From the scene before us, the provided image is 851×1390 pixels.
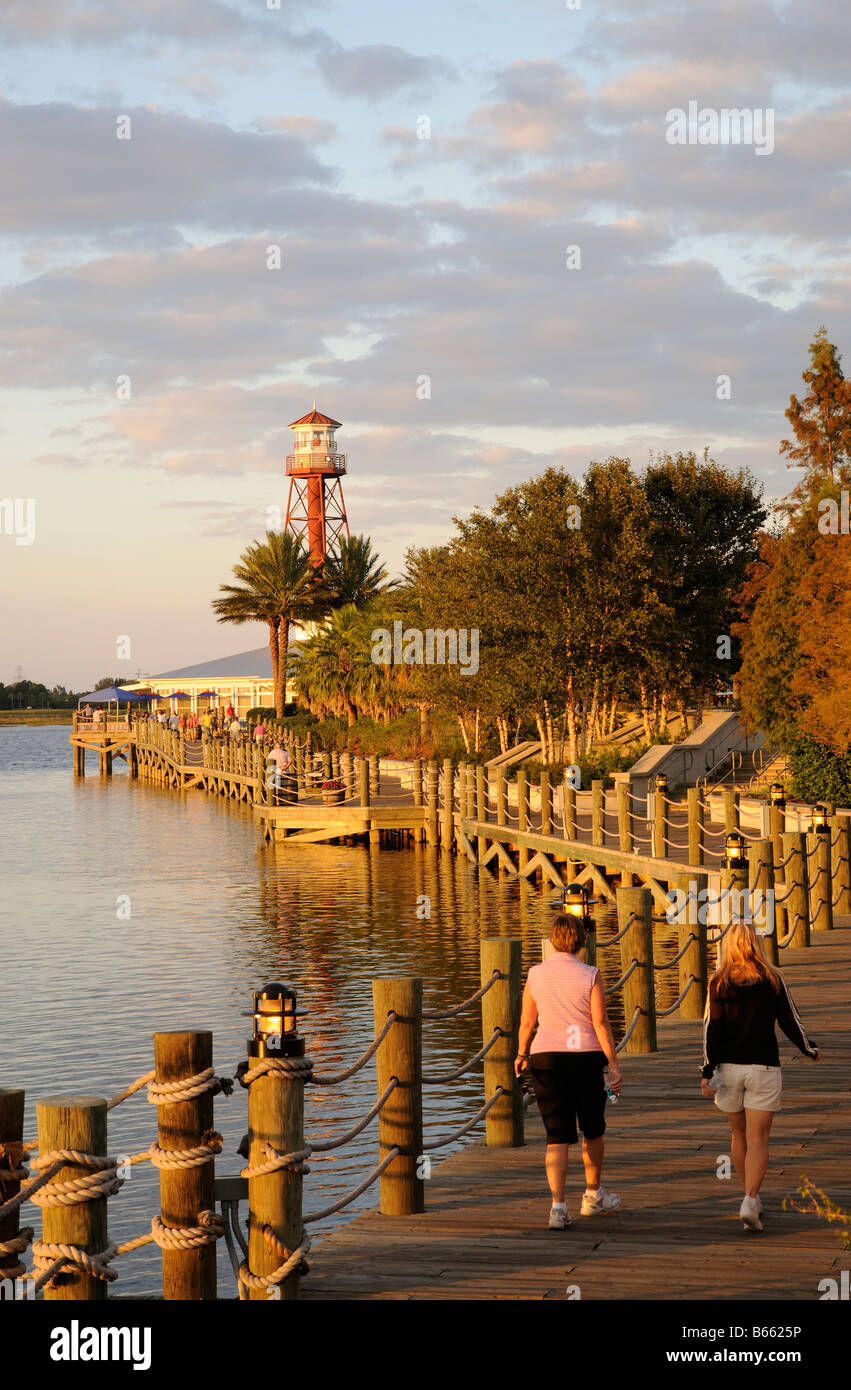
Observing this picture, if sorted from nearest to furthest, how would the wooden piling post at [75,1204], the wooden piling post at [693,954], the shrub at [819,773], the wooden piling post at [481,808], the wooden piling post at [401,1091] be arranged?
the wooden piling post at [75,1204]
the wooden piling post at [401,1091]
the wooden piling post at [693,954]
the shrub at [819,773]
the wooden piling post at [481,808]

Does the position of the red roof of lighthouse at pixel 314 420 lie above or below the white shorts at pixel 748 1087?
above

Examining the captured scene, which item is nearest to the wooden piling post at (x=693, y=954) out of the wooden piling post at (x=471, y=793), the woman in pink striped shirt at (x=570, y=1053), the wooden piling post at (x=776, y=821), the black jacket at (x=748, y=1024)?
the black jacket at (x=748, y=1024)

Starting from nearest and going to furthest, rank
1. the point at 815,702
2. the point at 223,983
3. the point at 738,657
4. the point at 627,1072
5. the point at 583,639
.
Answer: the point at 627,1072 → the point at 223,983 → the point at 815,702 → the point at 583,639 → the point at 738,657

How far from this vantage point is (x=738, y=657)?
4400 centimetres

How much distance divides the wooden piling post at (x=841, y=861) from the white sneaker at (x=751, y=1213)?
39.7 ft

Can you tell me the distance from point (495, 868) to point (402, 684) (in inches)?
803

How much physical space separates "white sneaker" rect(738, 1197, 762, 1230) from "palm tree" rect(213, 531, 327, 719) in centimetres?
5805

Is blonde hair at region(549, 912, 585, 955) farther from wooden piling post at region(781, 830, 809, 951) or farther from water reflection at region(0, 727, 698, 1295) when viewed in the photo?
wooden piling post at region(781, 830, 809, 951)

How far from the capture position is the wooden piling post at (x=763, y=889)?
49.0 feet

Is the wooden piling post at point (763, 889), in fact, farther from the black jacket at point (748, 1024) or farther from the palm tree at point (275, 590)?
the palm tree at point (275, 590)

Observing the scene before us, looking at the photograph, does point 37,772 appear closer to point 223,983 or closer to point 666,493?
point 666,493

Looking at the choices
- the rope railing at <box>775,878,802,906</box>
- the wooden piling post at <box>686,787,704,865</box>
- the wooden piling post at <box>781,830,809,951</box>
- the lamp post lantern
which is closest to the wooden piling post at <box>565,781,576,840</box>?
the wooden piling post at <box>686,787,704,865</box>
